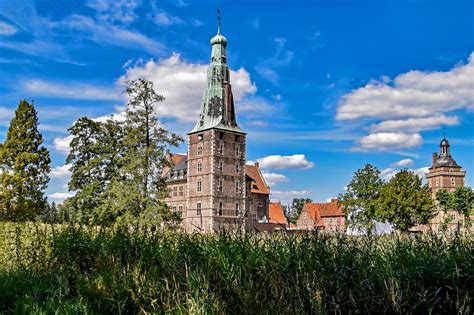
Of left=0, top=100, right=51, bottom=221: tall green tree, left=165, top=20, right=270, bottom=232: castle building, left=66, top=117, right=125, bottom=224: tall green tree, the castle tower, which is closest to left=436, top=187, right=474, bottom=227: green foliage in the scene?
left=165, top=20, right=270, bottom=232: castle building

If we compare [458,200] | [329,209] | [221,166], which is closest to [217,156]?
[221,166]

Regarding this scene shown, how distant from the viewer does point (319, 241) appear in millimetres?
6312

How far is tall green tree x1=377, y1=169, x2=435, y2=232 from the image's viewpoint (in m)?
46.1

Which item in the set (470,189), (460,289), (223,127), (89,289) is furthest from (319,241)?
(470,189)

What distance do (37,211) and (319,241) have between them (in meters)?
28.1

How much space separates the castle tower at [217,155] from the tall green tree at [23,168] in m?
27.9

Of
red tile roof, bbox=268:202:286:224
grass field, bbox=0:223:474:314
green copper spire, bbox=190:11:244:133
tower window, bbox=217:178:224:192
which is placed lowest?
grass field, bbox=0:223:474:314

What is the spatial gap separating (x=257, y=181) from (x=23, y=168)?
49628mm

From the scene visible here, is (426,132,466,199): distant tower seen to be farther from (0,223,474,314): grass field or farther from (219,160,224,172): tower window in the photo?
(0,223,474,314): grass field

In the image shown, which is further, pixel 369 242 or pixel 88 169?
pixel 88 169

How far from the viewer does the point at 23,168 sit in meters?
30.8

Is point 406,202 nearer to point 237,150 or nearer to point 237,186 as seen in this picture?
point 237,186

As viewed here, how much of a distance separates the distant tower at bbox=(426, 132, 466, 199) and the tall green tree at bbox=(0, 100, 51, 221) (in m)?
96.4

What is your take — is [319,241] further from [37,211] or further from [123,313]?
[37,211]
